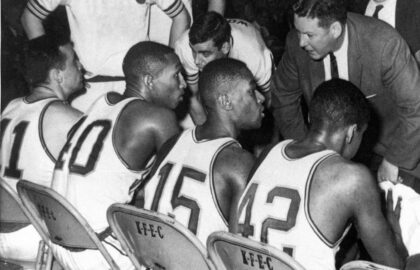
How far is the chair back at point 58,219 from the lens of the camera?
10.7 ft

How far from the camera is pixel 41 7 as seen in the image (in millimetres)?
5242

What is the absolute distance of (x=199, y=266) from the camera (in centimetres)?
300

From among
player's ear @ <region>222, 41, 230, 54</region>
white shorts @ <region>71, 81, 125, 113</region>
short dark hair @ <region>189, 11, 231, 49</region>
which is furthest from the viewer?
white shorts @ <region>71, 81, 125, 113</region>

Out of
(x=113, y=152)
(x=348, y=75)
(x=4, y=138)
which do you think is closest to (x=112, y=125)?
(x=113, y=152)

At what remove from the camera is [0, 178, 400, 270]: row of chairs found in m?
2.65

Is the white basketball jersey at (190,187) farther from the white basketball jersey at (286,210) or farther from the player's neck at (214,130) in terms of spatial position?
the white basketball jersey at (286,210)

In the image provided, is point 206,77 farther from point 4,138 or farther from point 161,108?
point 4,138

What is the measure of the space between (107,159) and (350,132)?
1.30 meters

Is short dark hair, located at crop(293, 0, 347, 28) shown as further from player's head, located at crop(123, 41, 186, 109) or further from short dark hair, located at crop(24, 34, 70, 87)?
short dark hair, located at crop(24, 34, 70, 87)

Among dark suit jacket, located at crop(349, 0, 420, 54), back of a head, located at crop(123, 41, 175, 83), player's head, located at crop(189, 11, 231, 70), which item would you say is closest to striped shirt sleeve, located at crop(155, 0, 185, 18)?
player's head, located at crop(189, 11, 231, 70)

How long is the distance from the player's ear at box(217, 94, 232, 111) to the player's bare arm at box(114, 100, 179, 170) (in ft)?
0.93

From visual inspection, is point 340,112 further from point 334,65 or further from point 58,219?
point 58,219

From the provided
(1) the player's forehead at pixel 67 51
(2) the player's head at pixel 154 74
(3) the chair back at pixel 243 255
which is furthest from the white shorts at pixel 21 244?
(3) the chair back at pixel 243 255

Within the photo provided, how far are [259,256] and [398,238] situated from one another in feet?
4.97
